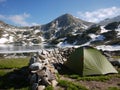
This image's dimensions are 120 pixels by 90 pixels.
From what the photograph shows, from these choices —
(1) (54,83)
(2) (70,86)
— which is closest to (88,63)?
(2) (70,86)

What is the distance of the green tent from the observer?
2322 cm

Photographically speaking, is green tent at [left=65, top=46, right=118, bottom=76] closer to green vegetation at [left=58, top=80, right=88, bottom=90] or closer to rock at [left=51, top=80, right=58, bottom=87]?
green vegetation at [left=58, top=80, right=88, bottom=90]

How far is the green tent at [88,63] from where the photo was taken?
2322 cm

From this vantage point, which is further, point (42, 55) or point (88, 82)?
point (42, 55)

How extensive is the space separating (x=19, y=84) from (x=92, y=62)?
316 inches

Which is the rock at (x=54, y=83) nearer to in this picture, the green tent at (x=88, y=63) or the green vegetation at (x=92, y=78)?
the green vegetation at (x=92, y=78)

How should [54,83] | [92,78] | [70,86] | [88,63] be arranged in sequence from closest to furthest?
[70,86], [54,83], [92,78], [88,63]

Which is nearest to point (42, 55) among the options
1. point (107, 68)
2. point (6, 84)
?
point (6, 84)

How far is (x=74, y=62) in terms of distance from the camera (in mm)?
25062

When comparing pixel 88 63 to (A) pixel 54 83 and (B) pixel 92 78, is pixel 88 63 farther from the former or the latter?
(A) pixel 54 83

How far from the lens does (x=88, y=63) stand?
23.6 m

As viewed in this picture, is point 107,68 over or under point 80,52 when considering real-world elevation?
under

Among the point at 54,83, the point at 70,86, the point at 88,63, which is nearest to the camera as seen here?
the point at 70,86

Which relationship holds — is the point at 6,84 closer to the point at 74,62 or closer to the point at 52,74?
the point at 52,74
